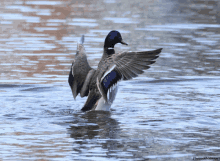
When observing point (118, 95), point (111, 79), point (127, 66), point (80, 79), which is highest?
point (127, 66)

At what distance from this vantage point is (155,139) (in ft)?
25.7

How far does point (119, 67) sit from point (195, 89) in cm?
316

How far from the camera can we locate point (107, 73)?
917 centimetres

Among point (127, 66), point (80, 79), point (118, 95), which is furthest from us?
point (118, 95)

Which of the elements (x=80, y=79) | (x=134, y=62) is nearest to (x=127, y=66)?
(x=134, y=62)

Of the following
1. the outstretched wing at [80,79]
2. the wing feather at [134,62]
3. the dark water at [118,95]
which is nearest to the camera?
the dark water at [118,95]

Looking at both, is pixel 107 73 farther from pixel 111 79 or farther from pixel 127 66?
pixel 127 66

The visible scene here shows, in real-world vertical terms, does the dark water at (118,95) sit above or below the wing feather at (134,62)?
below

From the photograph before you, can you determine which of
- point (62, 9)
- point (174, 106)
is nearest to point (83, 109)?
point (174, 106)

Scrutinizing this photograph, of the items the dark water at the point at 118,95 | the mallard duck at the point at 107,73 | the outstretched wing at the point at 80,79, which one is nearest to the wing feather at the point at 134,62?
the mallard duck at the point at 107,73

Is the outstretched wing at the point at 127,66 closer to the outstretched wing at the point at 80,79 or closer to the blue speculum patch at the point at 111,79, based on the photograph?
the blue speculum patch at the point at 111,79

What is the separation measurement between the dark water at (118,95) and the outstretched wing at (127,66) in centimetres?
71

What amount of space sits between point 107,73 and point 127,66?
0.37m

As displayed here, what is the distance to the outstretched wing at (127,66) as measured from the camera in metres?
9.10
